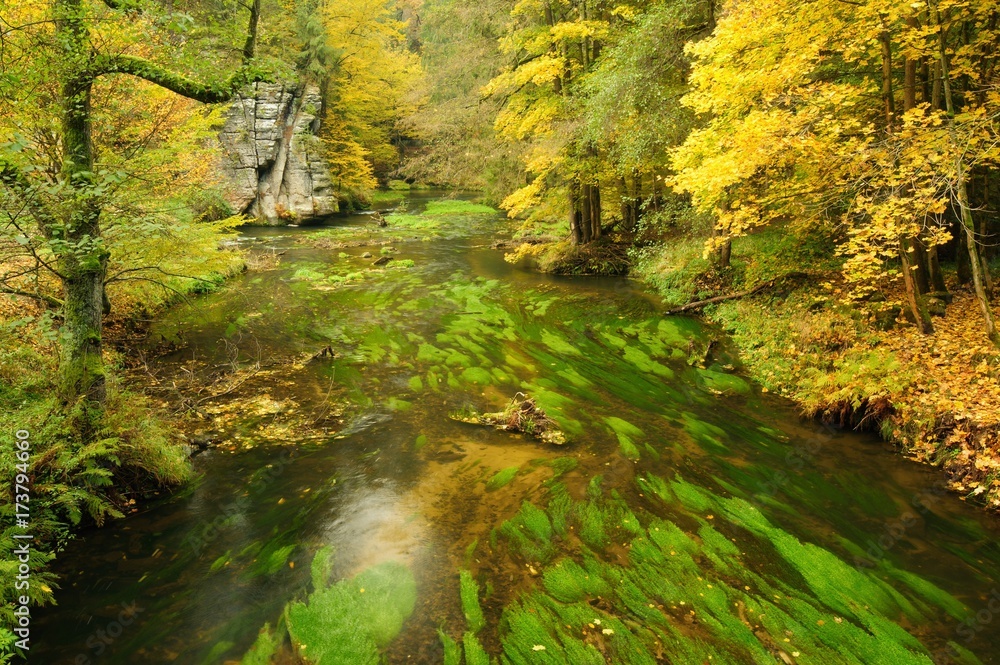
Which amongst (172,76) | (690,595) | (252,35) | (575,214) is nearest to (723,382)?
(690,595)

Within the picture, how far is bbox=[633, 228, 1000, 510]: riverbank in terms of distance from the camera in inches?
225

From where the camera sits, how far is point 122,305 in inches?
382

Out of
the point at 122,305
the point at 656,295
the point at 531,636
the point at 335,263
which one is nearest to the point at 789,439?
the point at 531,636

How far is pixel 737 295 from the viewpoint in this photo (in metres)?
11.2

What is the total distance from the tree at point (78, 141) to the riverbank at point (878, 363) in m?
8.46

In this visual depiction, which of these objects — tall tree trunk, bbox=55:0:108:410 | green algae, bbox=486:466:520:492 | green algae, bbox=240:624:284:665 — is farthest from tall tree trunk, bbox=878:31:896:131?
tall tree trunk, bbox=55:0:108:410

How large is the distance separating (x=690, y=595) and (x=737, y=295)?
870 centimetres

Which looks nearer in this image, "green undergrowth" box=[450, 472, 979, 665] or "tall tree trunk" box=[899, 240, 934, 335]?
"green undergrowth" box=[450, 472, 979, 665]

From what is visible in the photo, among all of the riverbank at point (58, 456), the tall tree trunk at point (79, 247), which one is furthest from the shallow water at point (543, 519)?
the tall tree trunk at point (79, 247)

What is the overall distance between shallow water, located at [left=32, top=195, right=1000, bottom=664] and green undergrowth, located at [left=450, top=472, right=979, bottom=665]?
19mm

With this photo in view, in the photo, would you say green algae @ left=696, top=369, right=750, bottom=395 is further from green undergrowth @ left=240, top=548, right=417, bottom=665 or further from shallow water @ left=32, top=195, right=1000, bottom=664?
green undergrowth @ left=240, top=548, right=417, bottom=665

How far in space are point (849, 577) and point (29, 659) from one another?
20.7 ft

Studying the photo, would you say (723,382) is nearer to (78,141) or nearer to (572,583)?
(572,583)

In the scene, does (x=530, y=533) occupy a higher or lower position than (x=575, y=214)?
lower
